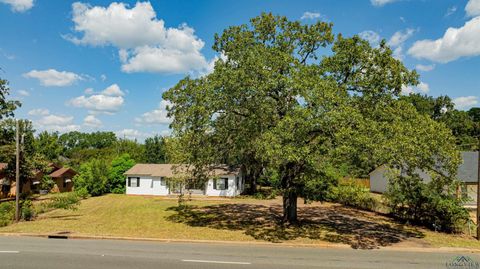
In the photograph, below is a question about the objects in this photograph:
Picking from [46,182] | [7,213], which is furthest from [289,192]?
[46,182]

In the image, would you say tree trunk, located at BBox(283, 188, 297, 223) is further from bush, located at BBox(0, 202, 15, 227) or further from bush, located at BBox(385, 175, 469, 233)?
bush, located at BBox(0, 202, 15, 227)

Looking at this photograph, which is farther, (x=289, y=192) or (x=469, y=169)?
(x=469, y=169)

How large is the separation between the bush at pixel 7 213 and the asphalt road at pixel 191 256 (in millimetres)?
6498

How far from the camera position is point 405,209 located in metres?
22.0

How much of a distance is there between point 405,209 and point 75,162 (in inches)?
2862

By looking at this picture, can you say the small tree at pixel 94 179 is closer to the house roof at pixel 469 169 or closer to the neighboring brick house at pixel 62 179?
the neighboring brick house at pixel 62 179

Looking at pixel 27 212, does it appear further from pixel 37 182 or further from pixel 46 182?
pixel 37 182

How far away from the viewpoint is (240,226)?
20031mm

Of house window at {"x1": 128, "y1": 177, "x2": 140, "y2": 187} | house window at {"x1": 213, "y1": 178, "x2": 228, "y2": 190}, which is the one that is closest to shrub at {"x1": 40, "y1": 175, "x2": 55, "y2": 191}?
house window at {"x1": 128, "y1": 177, "x2": 140, "y2": 187}

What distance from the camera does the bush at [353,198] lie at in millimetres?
27566

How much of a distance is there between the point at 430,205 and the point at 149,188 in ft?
101

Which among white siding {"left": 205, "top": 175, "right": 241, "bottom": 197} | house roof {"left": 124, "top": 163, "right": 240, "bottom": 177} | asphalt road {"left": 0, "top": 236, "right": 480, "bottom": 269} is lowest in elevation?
asphalt road {"left": 0, "top": 236, "right": 480, "bottom": 269}

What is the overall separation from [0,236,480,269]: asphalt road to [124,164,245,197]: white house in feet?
72.0

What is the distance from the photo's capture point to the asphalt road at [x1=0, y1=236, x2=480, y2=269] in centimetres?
1157
